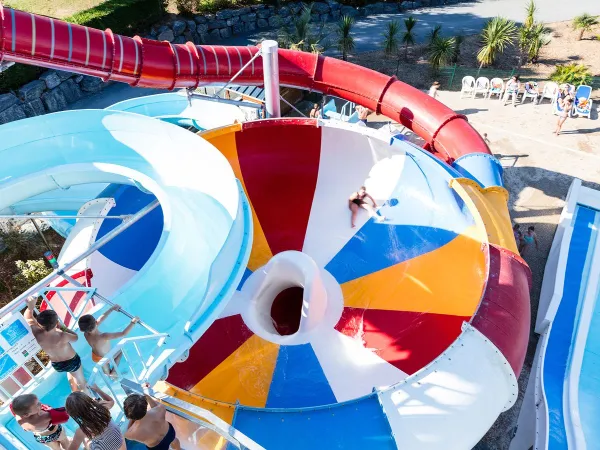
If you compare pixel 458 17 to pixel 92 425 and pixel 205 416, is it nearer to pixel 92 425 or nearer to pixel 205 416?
pixel 205 416

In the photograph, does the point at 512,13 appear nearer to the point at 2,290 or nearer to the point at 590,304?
the point at 590,304

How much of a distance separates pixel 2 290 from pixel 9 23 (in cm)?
561

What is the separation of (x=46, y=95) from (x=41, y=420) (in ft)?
47.1

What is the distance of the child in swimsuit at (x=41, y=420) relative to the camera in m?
3.87

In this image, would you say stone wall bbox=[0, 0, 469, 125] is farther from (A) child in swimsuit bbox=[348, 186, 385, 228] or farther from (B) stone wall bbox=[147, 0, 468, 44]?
(A) child in swimsuit bbox=[348, 186, 385, 228]

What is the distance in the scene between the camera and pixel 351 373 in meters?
8.11

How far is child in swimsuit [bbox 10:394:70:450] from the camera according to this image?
3.87m

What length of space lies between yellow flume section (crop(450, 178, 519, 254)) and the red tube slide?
1493 millimetres

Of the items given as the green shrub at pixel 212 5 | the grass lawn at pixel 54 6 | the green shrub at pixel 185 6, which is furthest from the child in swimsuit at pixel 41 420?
the green shrub at pixel 212 5

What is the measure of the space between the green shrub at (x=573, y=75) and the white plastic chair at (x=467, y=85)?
3.05m

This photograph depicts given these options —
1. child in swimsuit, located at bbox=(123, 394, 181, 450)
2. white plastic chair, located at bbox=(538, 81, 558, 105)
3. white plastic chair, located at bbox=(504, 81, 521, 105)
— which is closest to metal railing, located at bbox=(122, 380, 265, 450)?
child in swimsuit, located at bbox=(123, 394, 181, 450)

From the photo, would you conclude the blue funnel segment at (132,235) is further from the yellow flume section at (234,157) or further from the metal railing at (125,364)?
the metal railing at (125,364)

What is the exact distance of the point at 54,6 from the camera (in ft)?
58.9

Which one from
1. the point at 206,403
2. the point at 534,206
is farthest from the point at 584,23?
the point at 206,403
